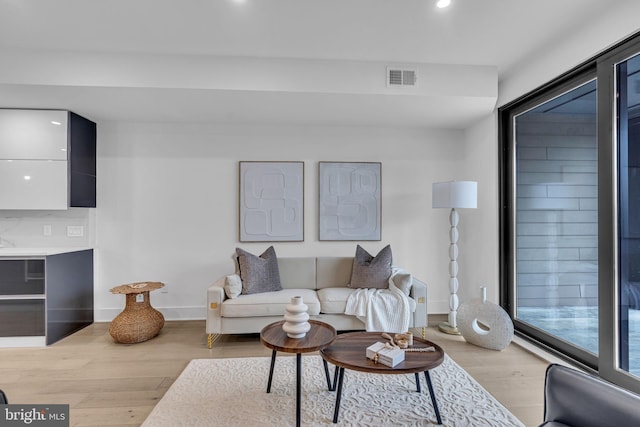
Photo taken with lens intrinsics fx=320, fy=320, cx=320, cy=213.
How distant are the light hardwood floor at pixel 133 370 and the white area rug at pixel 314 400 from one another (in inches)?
5.8

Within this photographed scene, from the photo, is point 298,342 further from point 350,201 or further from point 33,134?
point 33,134

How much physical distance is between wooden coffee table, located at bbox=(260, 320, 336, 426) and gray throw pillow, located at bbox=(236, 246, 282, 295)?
96cm

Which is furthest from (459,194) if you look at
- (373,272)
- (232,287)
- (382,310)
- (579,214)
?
(232,287)

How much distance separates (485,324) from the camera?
117 inches

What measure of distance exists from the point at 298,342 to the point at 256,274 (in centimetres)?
138

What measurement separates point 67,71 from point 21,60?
1.26 ft

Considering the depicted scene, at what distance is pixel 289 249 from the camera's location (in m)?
3.94

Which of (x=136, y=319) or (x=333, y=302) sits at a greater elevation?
(x=333, y=302)

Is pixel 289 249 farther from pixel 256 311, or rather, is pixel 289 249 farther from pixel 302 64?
pixel 302 64

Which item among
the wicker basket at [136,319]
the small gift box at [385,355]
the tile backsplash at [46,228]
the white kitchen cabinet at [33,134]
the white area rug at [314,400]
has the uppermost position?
the white kitchen cabinet at [33,134]

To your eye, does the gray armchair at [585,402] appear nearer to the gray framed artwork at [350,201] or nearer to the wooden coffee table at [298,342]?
the wooden coffee table at [298,342]

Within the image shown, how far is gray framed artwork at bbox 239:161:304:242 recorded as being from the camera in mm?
3863

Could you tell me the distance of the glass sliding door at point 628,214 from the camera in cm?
218

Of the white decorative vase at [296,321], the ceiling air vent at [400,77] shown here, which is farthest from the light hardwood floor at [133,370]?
the ceiling air vent at [400,77]
